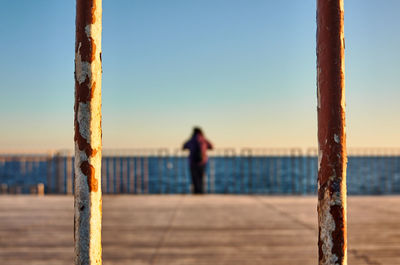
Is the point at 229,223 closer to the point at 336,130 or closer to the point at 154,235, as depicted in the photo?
the point at 154,235

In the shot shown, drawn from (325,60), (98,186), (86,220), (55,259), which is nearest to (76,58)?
(98,186)

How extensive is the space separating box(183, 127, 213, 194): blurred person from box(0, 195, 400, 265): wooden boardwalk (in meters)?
2.72

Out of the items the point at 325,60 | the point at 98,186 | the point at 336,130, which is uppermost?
the point at 325,60

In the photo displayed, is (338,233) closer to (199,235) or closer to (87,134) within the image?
(87,134)

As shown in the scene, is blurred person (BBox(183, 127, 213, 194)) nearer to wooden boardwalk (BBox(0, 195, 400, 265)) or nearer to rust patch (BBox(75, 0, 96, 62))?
wooden boardwalk (BBox(0, 195, 400, 265))

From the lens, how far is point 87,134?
164 cm

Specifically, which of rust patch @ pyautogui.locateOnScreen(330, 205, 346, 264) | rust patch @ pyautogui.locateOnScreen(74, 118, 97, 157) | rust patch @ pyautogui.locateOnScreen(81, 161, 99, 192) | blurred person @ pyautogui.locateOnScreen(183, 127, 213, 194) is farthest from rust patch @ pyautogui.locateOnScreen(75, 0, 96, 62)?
blurred person @ pyautogui.locateOnScreen(183, 127, 213, 194)

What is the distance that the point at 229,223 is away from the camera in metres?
7.05

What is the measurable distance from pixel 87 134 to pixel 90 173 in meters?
0.14

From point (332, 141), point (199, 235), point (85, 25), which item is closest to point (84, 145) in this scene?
point (85, 25)

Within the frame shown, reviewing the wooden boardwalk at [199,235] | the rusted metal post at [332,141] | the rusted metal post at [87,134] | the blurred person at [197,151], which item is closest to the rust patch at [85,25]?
the rusted metal post at [87,134]

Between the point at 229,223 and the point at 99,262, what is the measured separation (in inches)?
217

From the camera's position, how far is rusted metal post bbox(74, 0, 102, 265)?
164 cm

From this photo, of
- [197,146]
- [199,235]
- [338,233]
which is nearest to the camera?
[338,233]
